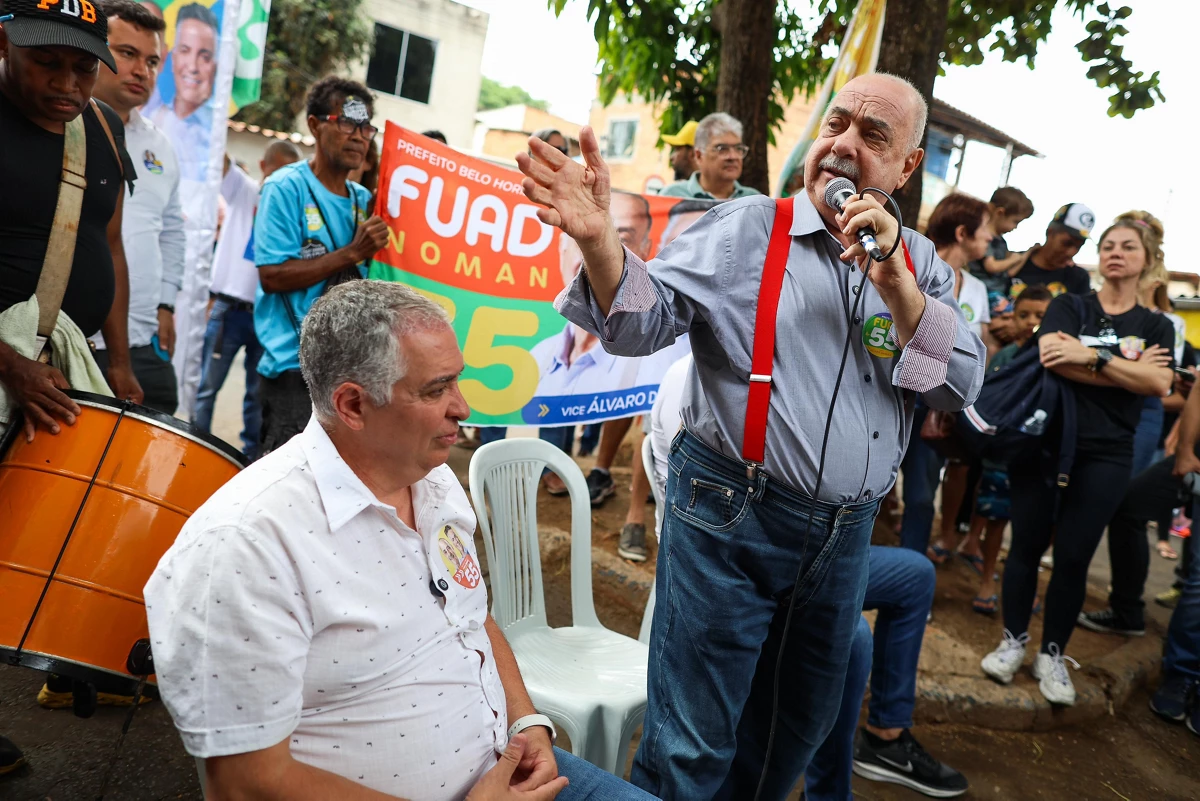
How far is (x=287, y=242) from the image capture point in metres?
3.48

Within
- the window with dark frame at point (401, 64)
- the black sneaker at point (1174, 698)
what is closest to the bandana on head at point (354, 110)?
the black sneaker at point (1174, 698)

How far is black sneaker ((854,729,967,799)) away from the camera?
321cm

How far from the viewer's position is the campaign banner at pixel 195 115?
170 inches

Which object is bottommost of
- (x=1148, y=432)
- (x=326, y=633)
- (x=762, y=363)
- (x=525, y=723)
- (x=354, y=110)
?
(x=525, y=723)

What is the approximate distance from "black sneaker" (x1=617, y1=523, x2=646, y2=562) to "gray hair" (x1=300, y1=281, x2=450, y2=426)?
10.2 feet

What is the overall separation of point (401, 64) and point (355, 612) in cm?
2090

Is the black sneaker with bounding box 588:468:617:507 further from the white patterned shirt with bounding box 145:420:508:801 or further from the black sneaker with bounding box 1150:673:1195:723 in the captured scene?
the white patterned shirt with bounding box 145:420:508:801

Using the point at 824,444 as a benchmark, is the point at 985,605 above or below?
below

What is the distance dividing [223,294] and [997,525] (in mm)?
5113

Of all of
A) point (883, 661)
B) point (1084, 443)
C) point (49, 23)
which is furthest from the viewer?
point (1084, 443)

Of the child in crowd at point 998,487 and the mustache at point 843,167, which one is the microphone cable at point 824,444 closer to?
the mustache at point 843,167

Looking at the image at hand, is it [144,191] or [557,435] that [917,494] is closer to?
[557,435]

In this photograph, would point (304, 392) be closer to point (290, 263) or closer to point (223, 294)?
point (290, 263)

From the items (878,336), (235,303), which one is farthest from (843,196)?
(235,303)
